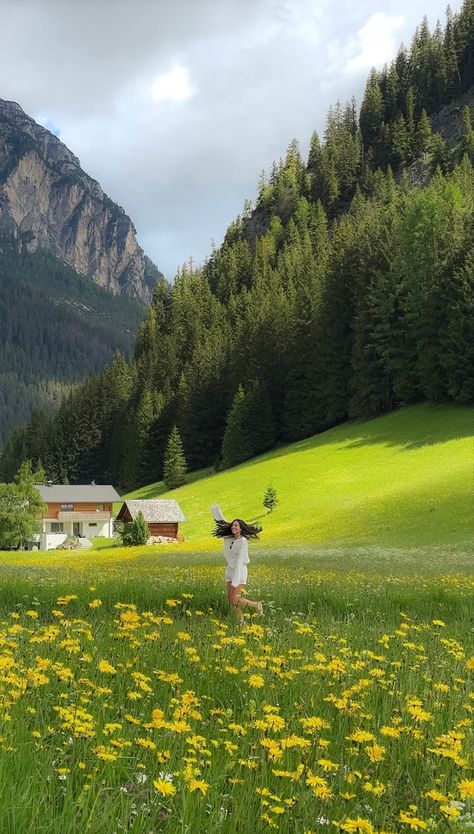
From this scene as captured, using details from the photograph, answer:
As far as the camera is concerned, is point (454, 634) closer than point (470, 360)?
Yes

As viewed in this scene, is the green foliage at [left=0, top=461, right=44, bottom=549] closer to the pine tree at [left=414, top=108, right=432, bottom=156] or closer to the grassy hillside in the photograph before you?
the grassy hillside

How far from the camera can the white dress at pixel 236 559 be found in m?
10.8

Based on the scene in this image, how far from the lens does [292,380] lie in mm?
88125

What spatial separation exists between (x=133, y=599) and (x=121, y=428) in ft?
367

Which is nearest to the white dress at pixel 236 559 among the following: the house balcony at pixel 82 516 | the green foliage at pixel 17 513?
the green foliage at pixel 17 513

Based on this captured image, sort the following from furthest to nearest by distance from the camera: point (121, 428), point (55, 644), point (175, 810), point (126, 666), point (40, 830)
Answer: point (121, 428), point (55, 644), point (126, 666), point (175, 810), point (40, 830)

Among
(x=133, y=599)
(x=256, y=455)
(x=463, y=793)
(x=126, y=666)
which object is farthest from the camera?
(x=256, y=455)

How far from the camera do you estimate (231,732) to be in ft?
14.7

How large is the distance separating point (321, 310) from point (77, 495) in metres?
40.2

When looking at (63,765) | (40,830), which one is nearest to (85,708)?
(63,765)

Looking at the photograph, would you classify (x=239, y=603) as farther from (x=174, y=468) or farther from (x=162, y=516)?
(x=174, y=468)

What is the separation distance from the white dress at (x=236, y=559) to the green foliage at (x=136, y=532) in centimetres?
4820

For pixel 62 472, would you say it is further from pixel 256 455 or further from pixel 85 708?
pixel 85 708

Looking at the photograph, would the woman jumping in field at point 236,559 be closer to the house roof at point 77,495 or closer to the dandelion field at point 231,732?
the dandelion field at point 231,732
